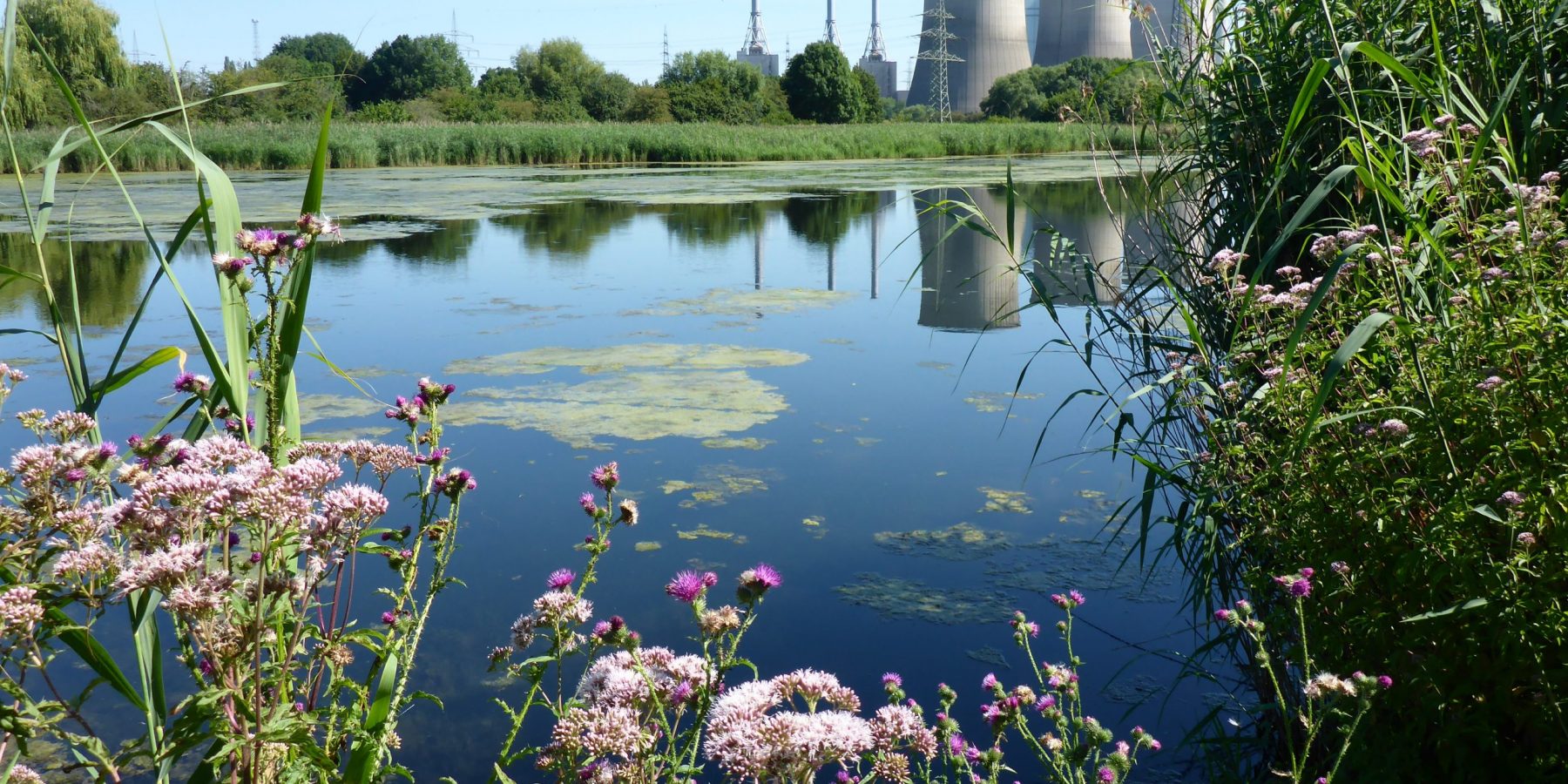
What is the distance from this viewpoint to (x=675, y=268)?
7.13 meters

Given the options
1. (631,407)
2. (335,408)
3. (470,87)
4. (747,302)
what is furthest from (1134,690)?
(470,87)

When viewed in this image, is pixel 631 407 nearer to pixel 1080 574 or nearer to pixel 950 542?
pixel 950 542

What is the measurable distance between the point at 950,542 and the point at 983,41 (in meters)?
34.6

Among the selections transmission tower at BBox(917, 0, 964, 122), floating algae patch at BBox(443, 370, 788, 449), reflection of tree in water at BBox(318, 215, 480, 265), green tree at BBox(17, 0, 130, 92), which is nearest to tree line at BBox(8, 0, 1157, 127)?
green tree at BBox(17, 0, 130, 92)

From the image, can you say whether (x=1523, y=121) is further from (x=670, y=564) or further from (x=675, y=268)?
(x=675, y=268)

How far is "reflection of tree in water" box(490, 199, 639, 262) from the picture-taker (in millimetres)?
8039

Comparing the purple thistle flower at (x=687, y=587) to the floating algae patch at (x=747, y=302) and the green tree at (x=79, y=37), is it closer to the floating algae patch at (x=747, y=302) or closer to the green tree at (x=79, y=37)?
the floating algae patch at (x=747, y=302)

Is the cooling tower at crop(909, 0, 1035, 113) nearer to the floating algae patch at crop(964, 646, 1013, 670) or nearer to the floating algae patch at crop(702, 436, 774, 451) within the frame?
the floating algae patch at crop(702, 436, 774, 451)

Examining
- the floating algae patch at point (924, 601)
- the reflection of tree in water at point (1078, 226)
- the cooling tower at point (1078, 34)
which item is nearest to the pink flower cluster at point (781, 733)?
the floating algae patch at point (924, 601)

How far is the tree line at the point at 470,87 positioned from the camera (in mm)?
19922

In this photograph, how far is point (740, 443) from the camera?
3510 millimetres

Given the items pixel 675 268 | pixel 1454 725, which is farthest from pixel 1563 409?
pixel 675 268

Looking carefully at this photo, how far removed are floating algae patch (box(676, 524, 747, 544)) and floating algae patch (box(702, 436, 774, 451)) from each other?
0.71m

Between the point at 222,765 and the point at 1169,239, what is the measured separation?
169 cm
